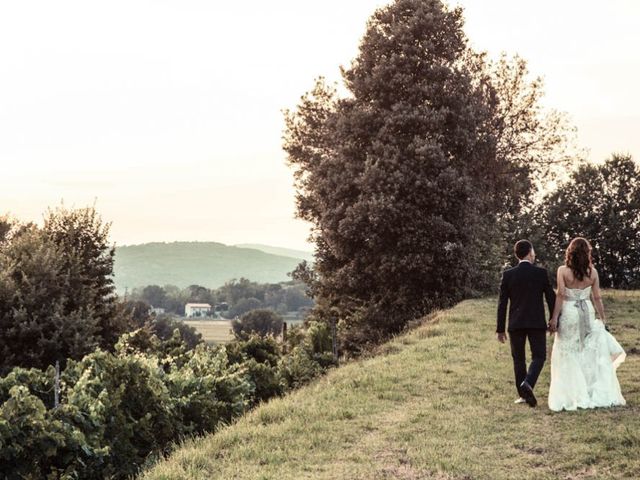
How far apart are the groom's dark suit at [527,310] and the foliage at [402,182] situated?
20095 millimetres

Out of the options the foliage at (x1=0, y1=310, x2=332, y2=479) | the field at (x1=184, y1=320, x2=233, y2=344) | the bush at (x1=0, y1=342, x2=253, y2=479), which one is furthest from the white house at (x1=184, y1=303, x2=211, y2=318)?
the bush at (x1=0, y1=342, x2=253, y2=479)

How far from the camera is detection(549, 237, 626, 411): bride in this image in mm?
11719

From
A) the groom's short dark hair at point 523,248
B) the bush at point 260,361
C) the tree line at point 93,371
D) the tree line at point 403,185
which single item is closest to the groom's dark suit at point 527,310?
the groom's short dark hair at point 523,248

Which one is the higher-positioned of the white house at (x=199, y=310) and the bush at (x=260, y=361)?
the bush at (x=260, y=361)

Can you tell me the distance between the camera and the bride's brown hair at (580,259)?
1176cm

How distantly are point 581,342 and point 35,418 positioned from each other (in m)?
8.34

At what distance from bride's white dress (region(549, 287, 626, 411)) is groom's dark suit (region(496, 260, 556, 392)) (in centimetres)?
28

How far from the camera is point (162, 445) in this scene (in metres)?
14.2

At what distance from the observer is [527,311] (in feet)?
39.2

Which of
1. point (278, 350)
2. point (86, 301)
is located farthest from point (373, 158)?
point (86, 301)

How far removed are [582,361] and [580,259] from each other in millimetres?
1568

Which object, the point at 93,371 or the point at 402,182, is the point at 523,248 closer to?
the point at 93,371

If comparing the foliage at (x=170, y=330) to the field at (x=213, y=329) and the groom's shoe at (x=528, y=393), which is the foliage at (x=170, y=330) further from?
the groom's shoe at (x=528, y=393)

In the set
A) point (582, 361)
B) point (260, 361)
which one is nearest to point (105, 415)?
point (582, 361)
